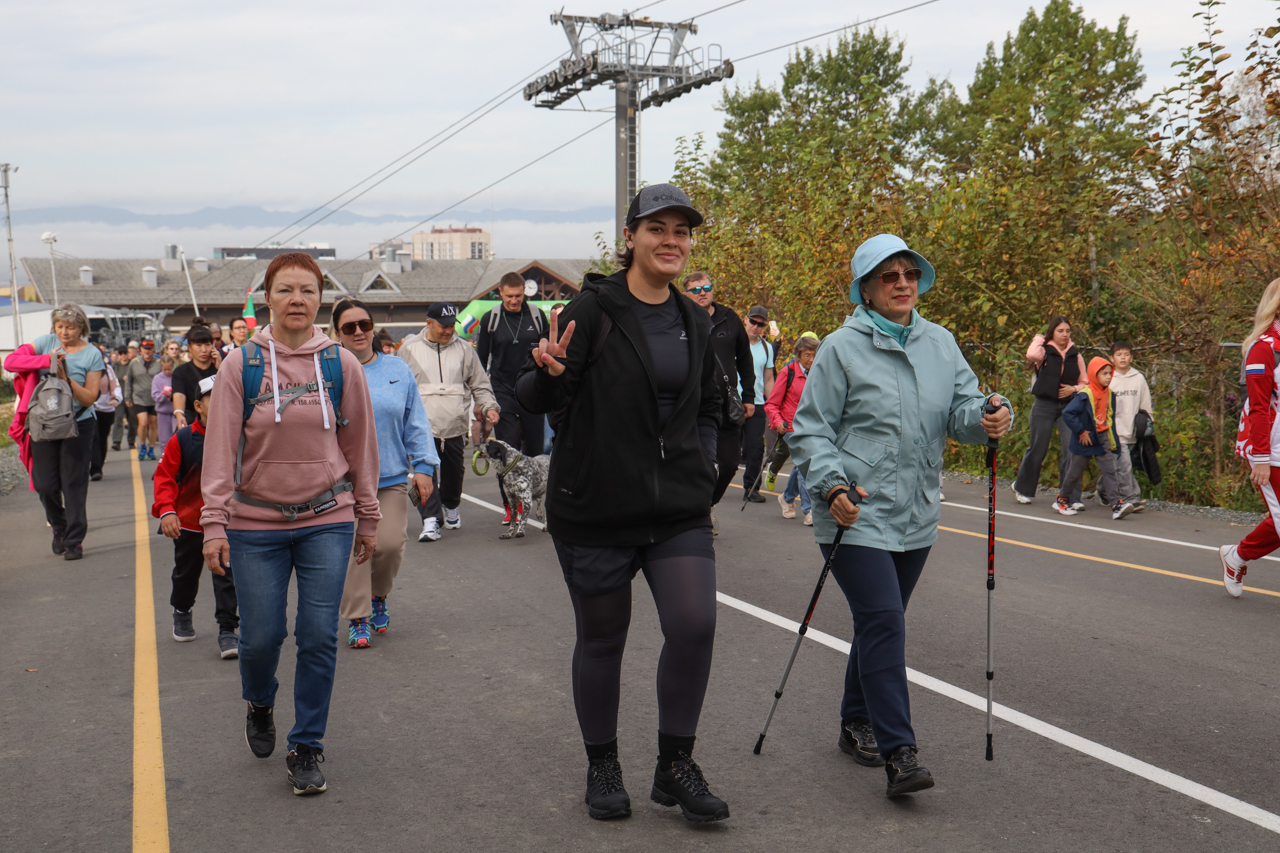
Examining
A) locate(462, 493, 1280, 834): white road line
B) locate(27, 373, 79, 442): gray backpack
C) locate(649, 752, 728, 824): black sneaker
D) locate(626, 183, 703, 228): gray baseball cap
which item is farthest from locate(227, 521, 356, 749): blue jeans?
locate(27, 373, 79, 442): gray backpack

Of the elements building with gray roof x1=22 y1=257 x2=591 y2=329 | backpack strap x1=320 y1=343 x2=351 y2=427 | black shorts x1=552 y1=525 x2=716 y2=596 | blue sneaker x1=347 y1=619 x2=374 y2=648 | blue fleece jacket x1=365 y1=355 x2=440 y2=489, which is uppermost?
building with gray roof x1=22 y1=257 x2=591 y2=329

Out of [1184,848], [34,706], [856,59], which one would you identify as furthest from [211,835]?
[856,59]

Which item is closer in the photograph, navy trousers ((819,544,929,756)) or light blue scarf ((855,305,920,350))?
navy trousers ((819,544,929,756))

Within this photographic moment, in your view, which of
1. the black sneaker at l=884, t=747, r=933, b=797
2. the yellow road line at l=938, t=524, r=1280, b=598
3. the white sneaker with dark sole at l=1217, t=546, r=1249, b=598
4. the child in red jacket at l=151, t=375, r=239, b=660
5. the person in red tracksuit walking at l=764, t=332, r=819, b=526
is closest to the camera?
the black sneaker at l=884, t=747, r=933, b=797

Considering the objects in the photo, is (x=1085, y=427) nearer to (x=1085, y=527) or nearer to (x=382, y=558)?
(x=1085, y=527)

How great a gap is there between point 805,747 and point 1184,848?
1483mm

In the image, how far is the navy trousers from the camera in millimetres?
4027

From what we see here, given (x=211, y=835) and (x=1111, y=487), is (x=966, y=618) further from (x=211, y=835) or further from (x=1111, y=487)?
(x=1111, y=487)

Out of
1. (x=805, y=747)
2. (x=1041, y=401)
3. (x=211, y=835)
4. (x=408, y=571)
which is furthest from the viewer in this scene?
(x=1041, y=401)

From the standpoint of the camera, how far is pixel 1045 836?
376 cm

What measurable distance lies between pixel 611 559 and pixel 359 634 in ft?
10.2

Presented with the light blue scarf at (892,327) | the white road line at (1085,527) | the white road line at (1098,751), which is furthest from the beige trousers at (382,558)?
the white road line at (1085,527)

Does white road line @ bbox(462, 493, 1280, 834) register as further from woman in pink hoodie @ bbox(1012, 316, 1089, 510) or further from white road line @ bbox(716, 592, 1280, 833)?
woman in pink hoodie @ bbox(1012, 316, 1089, 510)

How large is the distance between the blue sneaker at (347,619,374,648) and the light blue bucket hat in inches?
140
